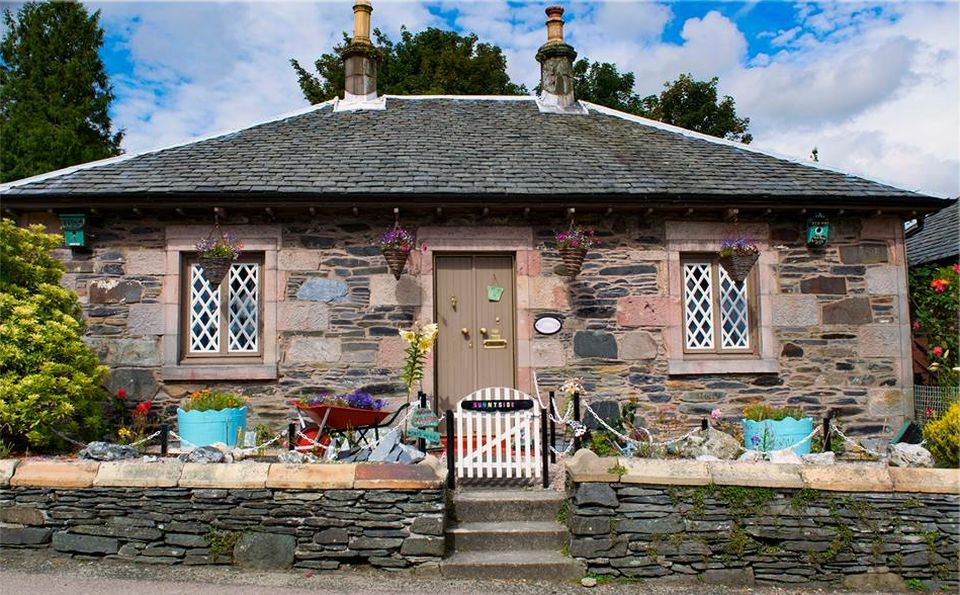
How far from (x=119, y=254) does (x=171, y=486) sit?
3969mm

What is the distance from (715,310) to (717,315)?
7 centimetres

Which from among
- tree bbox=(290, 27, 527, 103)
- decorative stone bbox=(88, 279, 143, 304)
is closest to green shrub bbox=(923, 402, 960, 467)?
decorative stone bbox=(88, 279, 143, 304)

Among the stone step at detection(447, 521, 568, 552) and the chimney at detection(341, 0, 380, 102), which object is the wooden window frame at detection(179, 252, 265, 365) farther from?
the chimney at detection(341, 0, 380, 102)

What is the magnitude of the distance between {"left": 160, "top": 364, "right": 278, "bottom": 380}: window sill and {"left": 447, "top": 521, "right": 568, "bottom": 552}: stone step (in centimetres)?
356

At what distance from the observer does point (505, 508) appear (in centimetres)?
542

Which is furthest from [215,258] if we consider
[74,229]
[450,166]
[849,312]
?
[849,312]

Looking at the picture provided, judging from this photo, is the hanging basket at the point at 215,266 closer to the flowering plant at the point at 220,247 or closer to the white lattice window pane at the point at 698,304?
the flowering plant at the point at 220,247

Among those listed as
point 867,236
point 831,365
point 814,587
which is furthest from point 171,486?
point 867,236

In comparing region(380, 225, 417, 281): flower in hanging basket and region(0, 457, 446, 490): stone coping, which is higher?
region(380, 225, 417, 281): flower in hanging basket

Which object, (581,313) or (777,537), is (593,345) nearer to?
(581,313)

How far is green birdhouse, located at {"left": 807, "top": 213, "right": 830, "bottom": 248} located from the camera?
8.20 m

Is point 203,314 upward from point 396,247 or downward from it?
downward

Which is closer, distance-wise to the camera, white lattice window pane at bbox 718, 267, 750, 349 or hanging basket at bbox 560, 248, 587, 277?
hanging basket at bbox 560, 248, 587, 277

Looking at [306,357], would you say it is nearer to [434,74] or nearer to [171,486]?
[171,486]
